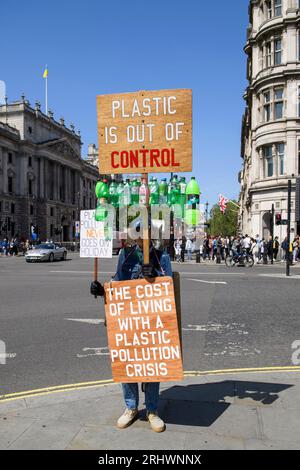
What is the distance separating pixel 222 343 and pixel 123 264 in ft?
11.7

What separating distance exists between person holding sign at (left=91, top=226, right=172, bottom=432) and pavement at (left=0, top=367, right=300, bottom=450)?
0.09 metres

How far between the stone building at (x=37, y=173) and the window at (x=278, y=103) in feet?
159

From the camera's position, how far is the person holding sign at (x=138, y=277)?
3.83m

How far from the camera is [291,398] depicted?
4.44 m

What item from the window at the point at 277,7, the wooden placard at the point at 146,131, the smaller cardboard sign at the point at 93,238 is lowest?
the smaller cardboard sign at the point at 93,238

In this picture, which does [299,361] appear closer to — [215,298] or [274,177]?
[215,298]

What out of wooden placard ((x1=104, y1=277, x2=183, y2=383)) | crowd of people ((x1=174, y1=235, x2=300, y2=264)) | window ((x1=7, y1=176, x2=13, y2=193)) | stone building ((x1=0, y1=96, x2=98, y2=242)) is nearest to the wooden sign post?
wooden placard ((x1=104, y1=277, x2=183, y2=383))

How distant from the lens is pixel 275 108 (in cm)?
3488

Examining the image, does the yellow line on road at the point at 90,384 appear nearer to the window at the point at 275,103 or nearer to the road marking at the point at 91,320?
the road marking at the point at 91,320

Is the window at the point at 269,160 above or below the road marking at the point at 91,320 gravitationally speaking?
above

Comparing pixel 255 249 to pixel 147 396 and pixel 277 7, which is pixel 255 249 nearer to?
pixel 277 7

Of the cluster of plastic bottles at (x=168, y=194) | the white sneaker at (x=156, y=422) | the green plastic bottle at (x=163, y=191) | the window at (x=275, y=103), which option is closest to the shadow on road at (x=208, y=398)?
the white sneaker at (x=156, y=422)

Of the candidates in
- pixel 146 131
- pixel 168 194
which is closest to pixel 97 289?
pixel 146 131
